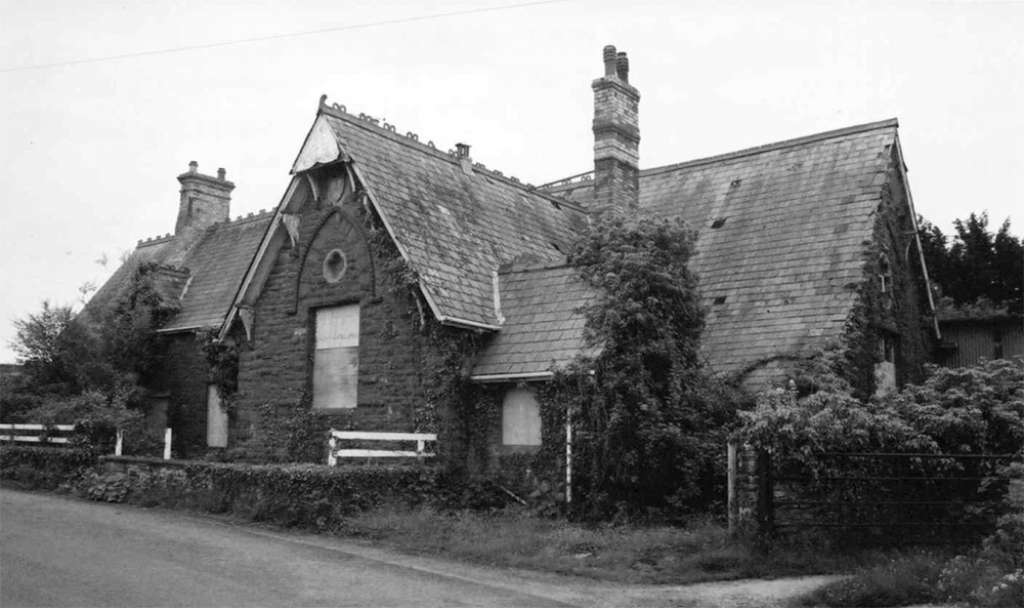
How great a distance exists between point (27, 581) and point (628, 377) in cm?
926

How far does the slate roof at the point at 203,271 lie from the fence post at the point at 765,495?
1664cm

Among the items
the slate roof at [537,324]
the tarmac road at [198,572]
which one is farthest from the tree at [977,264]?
the tarmac road at [198,572]

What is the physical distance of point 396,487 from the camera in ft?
53.5

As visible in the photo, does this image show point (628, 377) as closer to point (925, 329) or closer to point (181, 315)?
point (925, 329)

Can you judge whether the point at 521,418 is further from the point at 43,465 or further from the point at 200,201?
the point at 200,201

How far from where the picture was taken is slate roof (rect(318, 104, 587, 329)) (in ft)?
61.9

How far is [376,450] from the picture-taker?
681 inches

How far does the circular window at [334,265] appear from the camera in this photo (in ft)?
65.3

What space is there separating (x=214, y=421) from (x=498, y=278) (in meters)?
10.5

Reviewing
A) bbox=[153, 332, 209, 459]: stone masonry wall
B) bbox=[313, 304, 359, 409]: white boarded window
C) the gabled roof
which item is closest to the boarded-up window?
bbox=[153, 332, 209, 459]: stone masonry wall

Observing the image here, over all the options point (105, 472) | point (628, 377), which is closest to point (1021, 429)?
point (628, 377)

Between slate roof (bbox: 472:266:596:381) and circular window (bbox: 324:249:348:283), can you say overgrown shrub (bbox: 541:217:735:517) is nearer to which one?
slate roof (bbox: 472:266:596:381)

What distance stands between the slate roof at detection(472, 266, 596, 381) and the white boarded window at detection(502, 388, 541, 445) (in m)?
0.61

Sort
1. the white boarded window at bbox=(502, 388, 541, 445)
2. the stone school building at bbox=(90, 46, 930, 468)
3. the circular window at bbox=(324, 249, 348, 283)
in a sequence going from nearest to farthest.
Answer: the white boarded window at bbox=(502, 388, 541, 445)
the stone school building at bbox=(90, 46, 930, 468)
the circular window at bbox=(324, 249, 348, 283)
